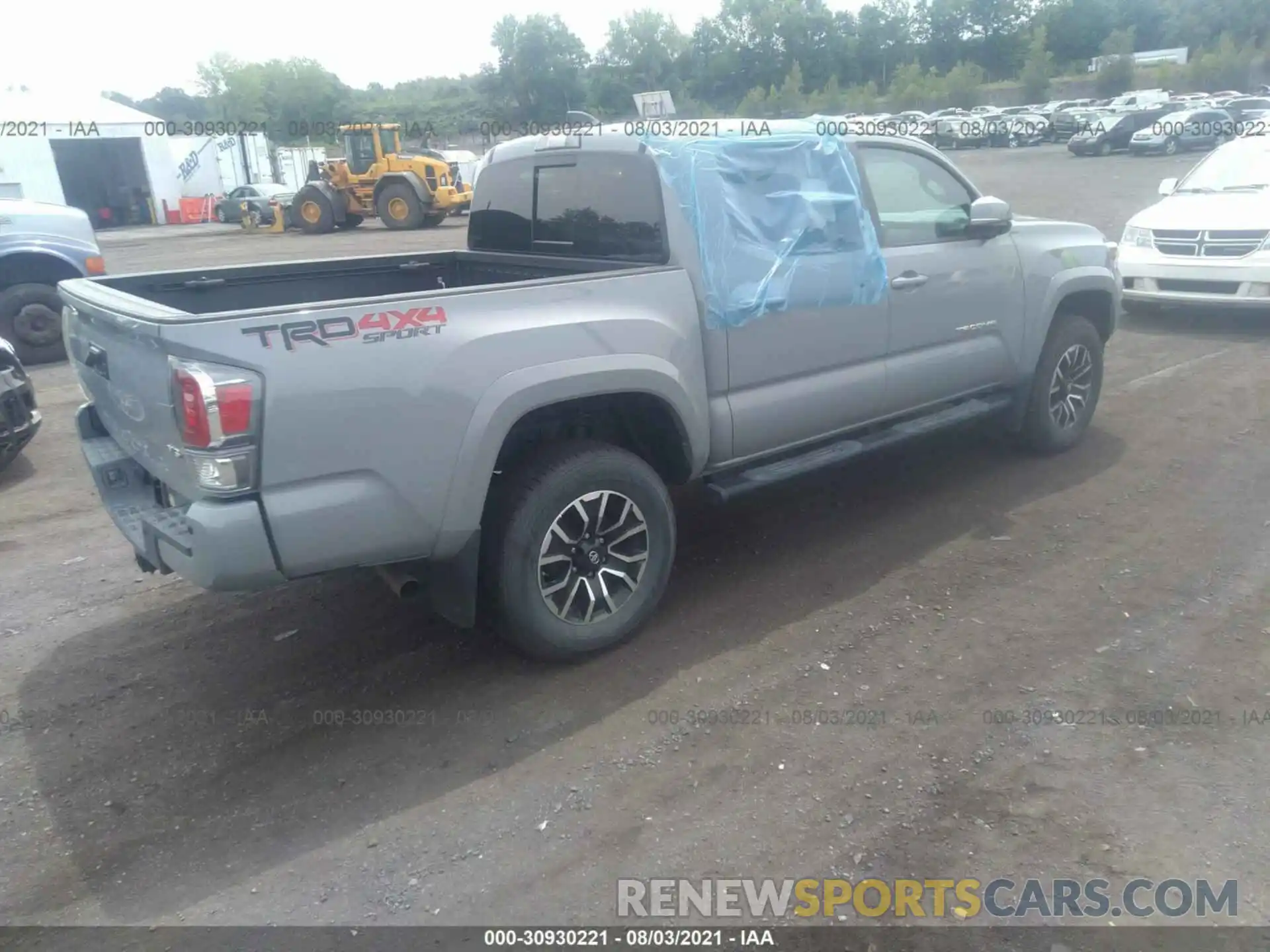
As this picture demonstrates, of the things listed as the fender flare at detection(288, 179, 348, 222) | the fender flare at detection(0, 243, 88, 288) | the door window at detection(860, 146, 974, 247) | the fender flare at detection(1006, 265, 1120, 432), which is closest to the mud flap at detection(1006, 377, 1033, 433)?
the fender flare at detection(1006, 265, 1120, 432)

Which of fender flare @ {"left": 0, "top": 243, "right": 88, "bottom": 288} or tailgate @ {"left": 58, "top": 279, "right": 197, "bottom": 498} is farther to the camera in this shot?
fender flare @ {"left": 0, "top": 243, "right": 88, "bottom": 288}

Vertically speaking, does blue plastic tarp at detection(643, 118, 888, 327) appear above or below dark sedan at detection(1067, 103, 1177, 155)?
above

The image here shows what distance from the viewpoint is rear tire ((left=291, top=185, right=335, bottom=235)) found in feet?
82.1

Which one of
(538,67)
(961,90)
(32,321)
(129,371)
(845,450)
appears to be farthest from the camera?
(961,90)

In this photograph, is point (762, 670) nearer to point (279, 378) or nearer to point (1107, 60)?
point (279, 378)

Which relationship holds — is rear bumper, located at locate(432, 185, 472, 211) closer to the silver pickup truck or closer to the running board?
the silver pickup truck

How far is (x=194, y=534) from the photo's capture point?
3096 millimetres

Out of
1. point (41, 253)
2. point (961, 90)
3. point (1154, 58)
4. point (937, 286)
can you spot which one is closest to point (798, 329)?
point (937, 286)

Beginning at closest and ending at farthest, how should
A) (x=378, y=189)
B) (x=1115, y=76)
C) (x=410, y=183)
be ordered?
(x=410, y=183), (x=378, y=189), (x=1115, y=76)

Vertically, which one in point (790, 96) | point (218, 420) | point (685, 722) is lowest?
point (685, 722)

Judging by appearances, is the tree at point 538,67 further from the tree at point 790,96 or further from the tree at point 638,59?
the tree at point 790,96

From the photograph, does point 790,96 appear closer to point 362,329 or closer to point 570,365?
point 570,365

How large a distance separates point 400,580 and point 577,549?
0.71 metres

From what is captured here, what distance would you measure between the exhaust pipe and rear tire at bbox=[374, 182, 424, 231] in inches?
864
